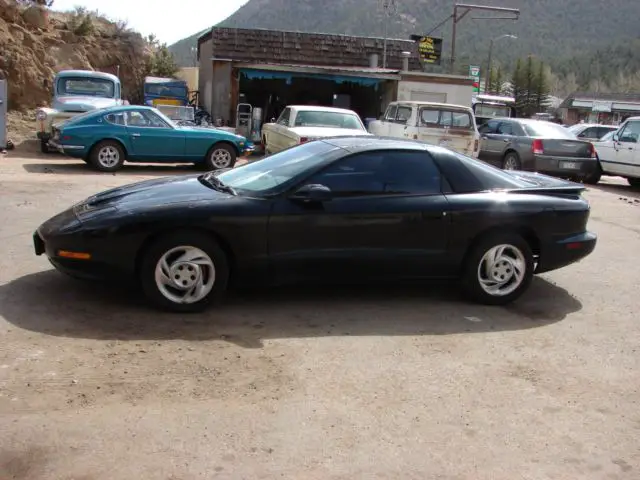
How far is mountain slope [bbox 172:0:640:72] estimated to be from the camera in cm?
12194

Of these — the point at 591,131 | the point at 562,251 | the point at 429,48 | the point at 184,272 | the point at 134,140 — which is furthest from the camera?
the point at 429,48

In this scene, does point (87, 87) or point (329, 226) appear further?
point (87, 87)

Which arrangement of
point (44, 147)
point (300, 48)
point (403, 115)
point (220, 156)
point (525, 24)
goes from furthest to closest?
1. point (525, 24)
2. point (300, 48)
3. point (44, 147)
4. point (403, 115)
5. point (220, 156)

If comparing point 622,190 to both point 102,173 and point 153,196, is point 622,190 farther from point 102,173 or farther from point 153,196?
point 153,196

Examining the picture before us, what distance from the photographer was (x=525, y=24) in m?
127

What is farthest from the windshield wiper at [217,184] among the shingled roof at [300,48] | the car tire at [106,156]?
the shingled roof at [300,48]

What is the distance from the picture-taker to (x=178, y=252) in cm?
509

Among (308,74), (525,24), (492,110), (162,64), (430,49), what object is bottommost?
(492,110)

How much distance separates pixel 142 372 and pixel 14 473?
115 cm

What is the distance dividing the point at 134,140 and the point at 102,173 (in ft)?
3.09

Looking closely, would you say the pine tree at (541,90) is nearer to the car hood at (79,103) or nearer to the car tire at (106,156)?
the car hood at (79,103)

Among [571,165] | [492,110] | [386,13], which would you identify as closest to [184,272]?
[571,165]

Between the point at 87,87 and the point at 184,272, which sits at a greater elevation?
the point at 87,87

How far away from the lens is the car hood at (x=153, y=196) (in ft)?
17.0
